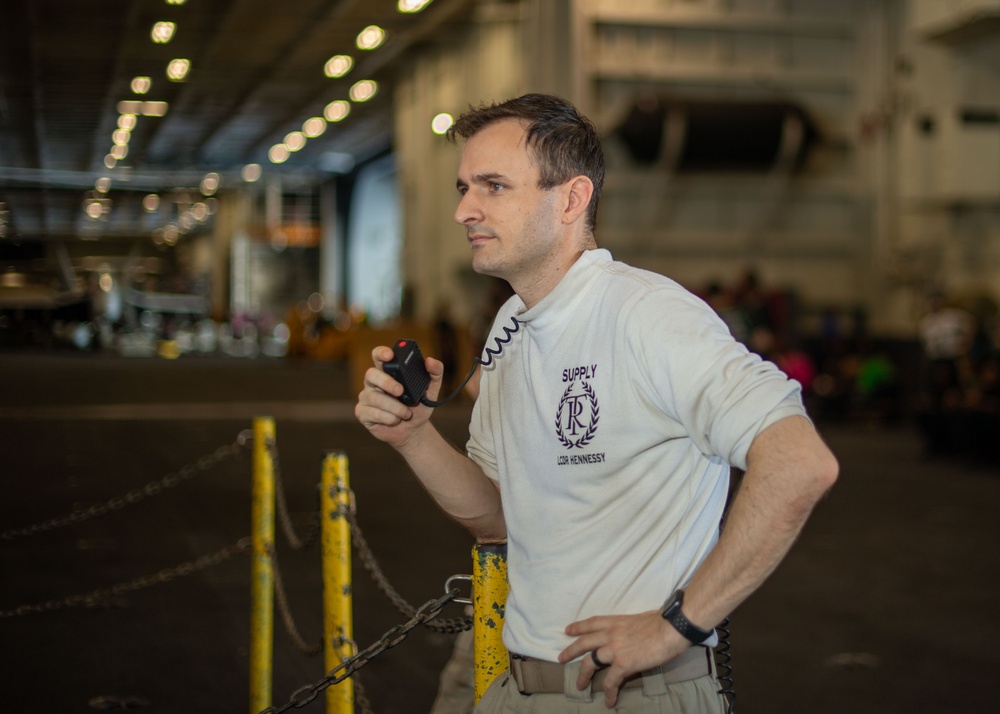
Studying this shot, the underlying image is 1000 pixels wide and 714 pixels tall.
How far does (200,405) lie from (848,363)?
9491 millimetres

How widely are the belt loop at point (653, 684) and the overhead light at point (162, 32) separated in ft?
53.7

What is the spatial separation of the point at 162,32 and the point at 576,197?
54.5 feet

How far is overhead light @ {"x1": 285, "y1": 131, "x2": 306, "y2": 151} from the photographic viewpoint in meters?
35.3

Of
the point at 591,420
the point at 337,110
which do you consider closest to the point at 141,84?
the point at 337,110

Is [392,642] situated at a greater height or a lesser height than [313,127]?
lesser

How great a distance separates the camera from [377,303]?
39.7 metres

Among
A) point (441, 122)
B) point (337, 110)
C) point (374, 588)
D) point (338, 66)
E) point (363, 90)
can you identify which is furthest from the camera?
point (337, 110)

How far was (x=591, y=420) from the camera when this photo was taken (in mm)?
2076

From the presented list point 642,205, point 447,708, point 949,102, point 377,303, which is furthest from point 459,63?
point 447,708

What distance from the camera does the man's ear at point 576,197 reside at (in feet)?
7.37

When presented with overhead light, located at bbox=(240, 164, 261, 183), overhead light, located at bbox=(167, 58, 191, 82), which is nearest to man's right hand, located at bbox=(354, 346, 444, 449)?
overhead light, located at bbox=(167, 58, 191, 82)

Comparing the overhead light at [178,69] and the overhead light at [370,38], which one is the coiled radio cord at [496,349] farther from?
the overhead light at [370,38]

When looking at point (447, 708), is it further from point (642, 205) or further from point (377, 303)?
point (377, 303)

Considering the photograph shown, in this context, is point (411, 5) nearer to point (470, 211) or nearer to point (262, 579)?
point (262, 579)
